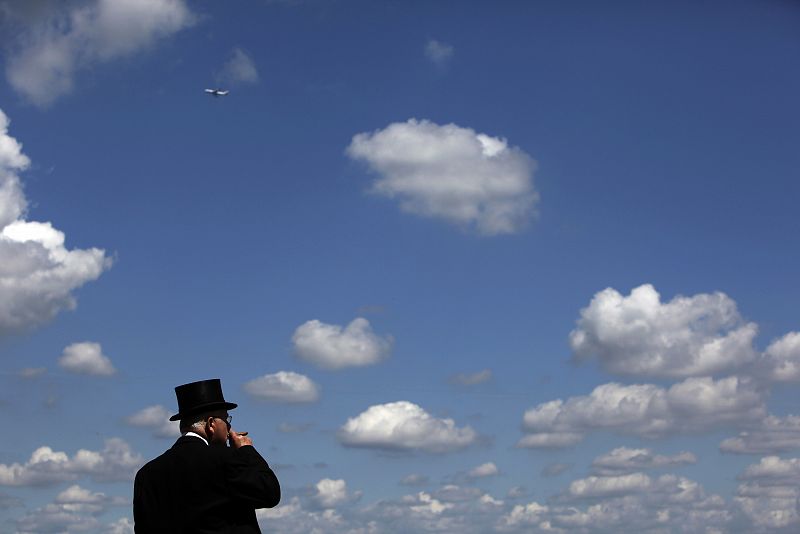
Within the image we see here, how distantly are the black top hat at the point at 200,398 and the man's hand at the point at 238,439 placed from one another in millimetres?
357

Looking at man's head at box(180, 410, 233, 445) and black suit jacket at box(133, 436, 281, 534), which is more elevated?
man's head at box(180, 410, 233, 445)

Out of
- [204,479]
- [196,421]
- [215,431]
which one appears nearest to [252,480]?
[204,479]

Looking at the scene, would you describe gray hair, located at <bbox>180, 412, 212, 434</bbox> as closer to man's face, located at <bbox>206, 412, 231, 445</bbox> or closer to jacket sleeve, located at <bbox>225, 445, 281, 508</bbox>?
man's face, located at <bbox>206, 412, 231, 445</bbox>

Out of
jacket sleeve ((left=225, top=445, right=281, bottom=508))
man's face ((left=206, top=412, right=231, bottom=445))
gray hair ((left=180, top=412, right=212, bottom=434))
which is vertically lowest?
jacket sleeve ((left=225, top=445, right=281, bottom=508))

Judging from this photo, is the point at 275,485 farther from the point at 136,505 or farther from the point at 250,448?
the point at 136,505

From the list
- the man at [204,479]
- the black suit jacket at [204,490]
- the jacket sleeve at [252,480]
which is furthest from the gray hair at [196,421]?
the jacket sleeve at [252,480]

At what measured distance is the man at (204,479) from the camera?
514 inches

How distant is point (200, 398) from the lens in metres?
13.6

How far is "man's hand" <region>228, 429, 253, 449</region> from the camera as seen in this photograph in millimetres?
13469

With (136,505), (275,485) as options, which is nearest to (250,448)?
(275,485)

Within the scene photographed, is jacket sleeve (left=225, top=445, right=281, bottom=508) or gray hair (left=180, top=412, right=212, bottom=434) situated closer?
jacket sleeve (left=225, top=445, right=281, bottom=508)

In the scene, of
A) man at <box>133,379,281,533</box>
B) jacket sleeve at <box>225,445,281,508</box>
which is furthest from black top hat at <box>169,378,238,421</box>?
jacket sleeve at <box>225,445,281,508</box>

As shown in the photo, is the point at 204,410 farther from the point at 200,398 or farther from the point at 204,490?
the point at 204,490

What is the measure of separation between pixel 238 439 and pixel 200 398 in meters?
0.65
